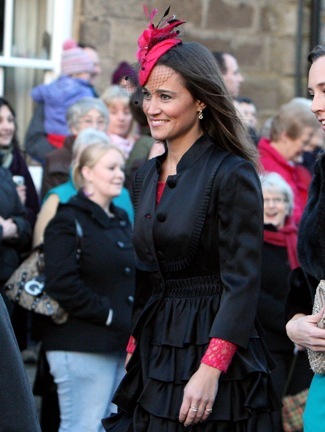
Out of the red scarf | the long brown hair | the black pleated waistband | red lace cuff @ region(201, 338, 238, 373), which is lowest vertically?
the red scarf

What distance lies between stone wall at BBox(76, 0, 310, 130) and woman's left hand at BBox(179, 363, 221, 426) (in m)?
5.92

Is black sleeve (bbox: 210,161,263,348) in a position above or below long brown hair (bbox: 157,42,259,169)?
below

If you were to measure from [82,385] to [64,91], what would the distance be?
3104 millimetres

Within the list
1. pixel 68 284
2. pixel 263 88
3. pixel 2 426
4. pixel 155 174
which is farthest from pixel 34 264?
pixel 263 88

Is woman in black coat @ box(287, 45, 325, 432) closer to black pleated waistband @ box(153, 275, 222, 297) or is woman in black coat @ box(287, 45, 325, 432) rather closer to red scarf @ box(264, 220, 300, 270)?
black pleated waistband @ box(153, 275, 222, 297)

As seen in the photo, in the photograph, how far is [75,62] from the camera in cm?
865

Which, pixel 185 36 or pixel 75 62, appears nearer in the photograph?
pixel 75 62

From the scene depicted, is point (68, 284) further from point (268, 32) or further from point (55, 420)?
point (268, 32)

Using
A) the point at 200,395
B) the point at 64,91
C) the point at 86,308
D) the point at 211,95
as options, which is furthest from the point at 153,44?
the point at 64,91

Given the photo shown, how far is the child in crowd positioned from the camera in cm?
838

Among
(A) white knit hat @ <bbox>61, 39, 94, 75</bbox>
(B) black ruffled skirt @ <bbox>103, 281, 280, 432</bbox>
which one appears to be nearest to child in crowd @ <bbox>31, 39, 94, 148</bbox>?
(A) white knit hat @ <bbox>61, 39, 94, 75</bbox>

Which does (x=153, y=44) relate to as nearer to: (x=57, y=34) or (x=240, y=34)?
(x=57, y=34)

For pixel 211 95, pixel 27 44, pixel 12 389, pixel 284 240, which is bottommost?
pixel 284 240

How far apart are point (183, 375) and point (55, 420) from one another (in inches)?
99.0
